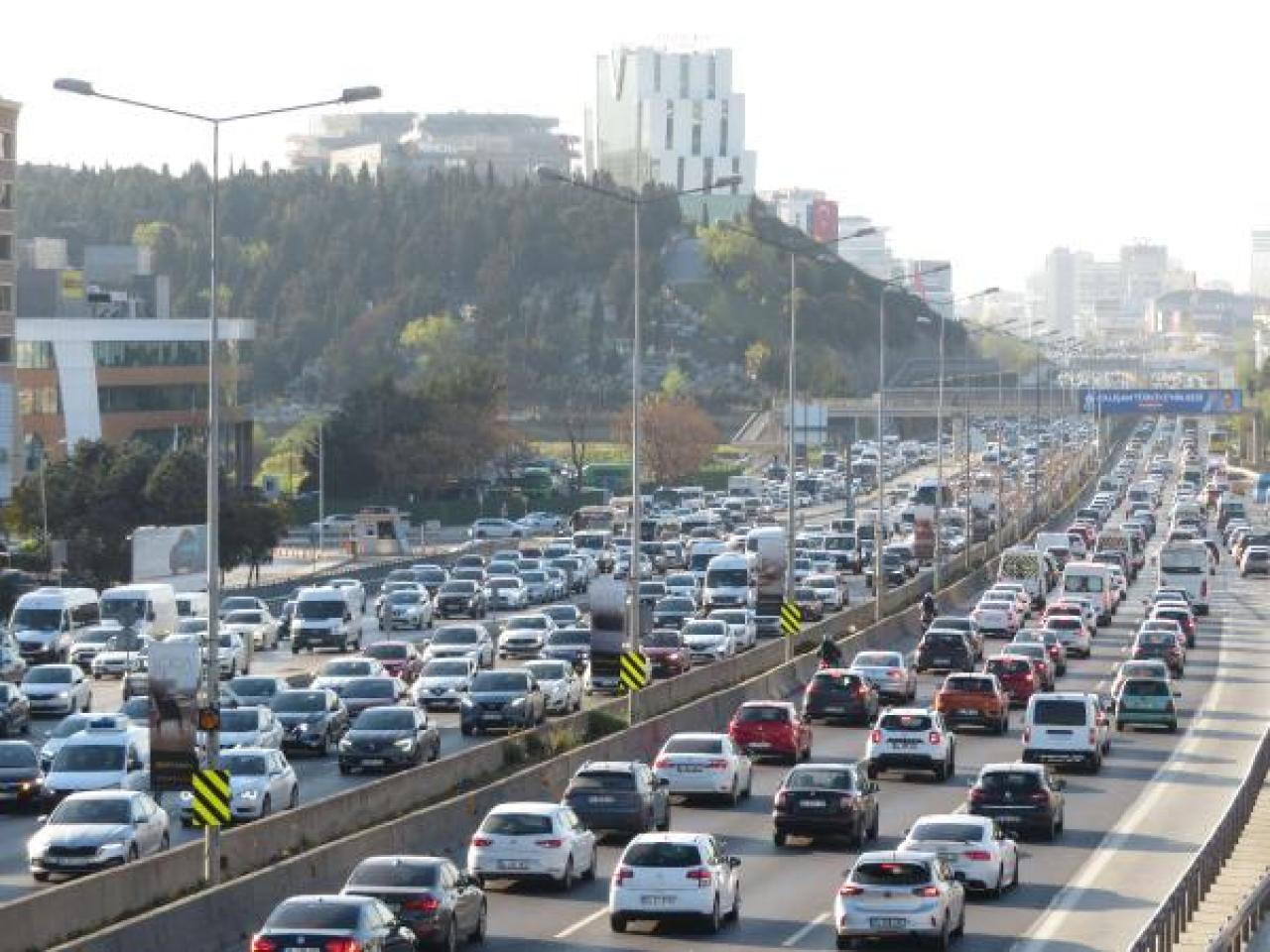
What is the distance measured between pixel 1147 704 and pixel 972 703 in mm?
3831

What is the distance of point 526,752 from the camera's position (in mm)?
48656

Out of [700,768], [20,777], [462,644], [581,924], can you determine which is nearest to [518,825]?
[581,924]

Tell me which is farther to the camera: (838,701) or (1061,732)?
(838,701)

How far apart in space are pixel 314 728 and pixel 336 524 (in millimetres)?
95378

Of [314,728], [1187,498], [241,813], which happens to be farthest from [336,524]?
[241,813]

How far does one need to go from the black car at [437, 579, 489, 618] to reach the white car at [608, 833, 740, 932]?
188 ft

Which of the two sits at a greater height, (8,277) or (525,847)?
(8,277)

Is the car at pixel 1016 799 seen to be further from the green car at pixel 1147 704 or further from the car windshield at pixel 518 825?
the green car at pixel 1147 704

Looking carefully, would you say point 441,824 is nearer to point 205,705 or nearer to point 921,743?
point 205,705

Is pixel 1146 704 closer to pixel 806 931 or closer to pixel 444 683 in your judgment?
pixel 444 683

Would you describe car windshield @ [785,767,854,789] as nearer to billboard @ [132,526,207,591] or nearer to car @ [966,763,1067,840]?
car @ [966,763,1067,840]

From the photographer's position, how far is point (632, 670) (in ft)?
175

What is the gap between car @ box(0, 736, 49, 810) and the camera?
45094 millimetres

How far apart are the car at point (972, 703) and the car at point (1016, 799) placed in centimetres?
1600
